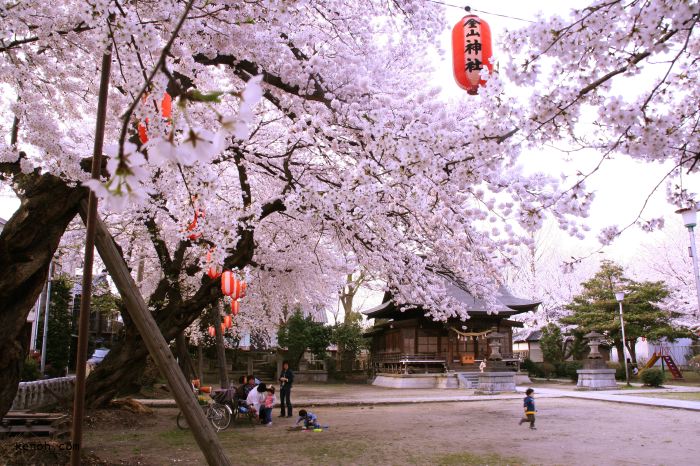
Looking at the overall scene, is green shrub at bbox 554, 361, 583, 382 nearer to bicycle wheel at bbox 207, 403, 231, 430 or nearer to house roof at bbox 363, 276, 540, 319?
house roof at bbox 363, 276, 540, 319

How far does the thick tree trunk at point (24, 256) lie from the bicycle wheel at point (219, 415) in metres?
4.94

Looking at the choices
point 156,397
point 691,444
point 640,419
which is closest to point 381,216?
point 691,444

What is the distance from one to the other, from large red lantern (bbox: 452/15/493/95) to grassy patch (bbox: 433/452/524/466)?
572 centimetres

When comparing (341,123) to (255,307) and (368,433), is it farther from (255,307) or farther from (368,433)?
(255,307)

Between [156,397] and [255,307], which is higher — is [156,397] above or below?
below

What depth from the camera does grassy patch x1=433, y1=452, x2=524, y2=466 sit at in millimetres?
7266

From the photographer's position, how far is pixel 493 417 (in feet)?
41.7

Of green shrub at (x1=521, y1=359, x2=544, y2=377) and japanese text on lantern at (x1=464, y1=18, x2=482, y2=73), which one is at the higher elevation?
japanese text on lantern at (x1=464, y1=18, x2=482, y2=73)

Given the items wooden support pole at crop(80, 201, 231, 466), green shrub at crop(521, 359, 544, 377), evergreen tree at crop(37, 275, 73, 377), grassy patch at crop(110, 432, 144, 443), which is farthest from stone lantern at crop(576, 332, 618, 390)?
wooden support pole at crop(80, 201, 231, 466)

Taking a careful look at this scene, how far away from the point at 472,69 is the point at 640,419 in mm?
9064

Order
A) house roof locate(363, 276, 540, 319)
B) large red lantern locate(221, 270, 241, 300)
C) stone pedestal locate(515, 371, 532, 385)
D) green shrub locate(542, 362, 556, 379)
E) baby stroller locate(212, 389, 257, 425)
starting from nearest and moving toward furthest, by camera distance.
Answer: large red lantern locate(221, 270, 241, 300)
baby stroller locate(212, 389, 257, 425)
house roof locate(363, 276, 540, 319)
stone pedestal locate(515, 371, 532, 385)
green shrub locate(542, 362, 556, 379)

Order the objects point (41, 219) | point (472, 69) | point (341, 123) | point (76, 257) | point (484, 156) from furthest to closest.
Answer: point (76, 257) < point (472, 69) < point (341, 123) < point (41, 219) < point (484, 156)

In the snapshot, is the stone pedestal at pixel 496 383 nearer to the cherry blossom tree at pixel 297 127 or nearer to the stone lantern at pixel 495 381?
the stone lantern at pixel 495 381

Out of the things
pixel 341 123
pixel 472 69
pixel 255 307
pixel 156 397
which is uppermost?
pixel 472 69
